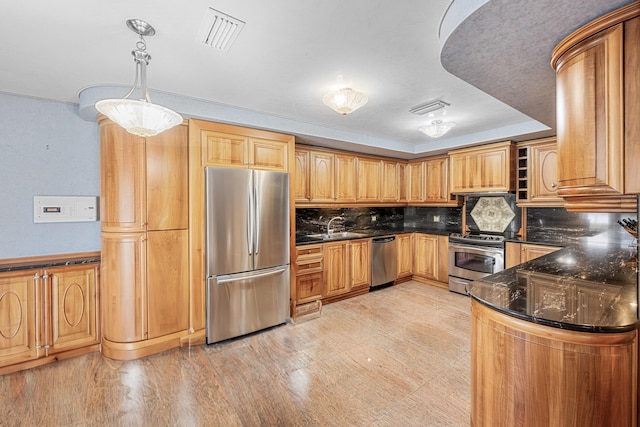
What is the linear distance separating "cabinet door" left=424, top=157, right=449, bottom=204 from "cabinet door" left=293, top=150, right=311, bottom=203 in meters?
2.41

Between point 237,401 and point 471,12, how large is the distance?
276 cm

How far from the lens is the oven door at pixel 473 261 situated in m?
4.07

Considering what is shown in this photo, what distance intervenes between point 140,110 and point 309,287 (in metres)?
2.88

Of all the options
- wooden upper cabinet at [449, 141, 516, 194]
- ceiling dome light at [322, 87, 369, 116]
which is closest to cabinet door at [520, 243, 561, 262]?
wooden upper cabinet at [449, 141, 516, 194]

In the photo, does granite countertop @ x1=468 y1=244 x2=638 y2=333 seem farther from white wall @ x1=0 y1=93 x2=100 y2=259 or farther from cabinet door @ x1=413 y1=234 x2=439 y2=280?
white wall @ x1=0 y1=93 x2=100 y2=259

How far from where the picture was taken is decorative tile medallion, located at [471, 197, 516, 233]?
450cm

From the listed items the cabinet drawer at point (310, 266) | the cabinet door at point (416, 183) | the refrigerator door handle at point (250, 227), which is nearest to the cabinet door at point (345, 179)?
the cabinet drawer at point (310, 266)

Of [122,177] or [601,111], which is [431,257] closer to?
[601,111]

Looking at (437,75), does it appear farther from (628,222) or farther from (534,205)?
(534,205)

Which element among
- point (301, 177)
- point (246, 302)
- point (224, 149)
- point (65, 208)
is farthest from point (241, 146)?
point (65, 208)

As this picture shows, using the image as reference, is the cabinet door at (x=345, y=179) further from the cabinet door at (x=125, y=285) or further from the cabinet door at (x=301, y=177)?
the cabinet door at (x=125, y=285)

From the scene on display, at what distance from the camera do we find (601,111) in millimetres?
1338

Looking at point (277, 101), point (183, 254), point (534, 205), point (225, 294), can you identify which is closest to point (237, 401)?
point (225, 294)

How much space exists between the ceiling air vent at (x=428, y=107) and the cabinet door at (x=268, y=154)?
153 centimetres
